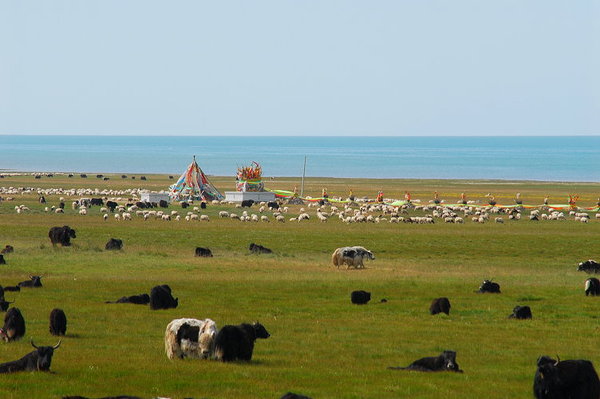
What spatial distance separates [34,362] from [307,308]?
1205 cm

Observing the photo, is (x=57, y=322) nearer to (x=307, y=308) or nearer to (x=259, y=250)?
(x=307, y=308)

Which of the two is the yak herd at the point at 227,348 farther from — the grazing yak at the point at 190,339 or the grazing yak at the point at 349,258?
the grazing yak at the point at 349,258

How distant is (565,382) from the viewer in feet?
51.9

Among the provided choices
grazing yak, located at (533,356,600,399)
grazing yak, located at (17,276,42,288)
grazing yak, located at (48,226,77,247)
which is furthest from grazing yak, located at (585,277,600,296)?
grazing yak, located at (48,226,77,247)

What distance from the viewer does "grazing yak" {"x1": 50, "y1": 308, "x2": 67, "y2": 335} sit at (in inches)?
859

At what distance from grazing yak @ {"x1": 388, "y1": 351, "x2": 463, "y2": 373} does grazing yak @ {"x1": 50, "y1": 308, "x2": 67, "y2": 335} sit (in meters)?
7.49

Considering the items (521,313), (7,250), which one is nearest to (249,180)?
(7,250)

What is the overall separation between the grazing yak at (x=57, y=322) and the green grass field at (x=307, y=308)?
0.70 ft

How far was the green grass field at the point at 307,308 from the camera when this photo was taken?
1744cm

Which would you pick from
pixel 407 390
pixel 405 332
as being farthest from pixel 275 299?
pixel 407 390

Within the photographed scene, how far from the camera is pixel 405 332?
2431 centimetres

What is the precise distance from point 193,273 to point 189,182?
183 feet

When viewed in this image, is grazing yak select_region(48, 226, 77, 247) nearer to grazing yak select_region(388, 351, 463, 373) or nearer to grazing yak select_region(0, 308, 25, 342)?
grazing yak select_region(0, 308, 25, 342)

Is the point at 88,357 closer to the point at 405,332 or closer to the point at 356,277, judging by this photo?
the point at 405,332
